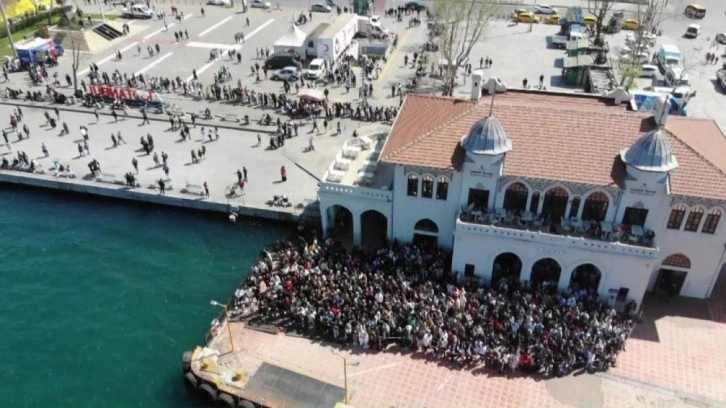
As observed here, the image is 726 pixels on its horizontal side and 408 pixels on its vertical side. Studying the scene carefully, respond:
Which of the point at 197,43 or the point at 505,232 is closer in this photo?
the point at 505,232

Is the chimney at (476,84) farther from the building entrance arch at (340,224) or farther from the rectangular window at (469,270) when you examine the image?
the building entrance arch at (340,224)

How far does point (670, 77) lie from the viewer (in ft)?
204

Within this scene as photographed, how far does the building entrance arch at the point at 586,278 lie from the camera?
35.3 meters

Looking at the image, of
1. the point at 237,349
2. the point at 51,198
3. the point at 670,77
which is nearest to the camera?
the point at 237,349

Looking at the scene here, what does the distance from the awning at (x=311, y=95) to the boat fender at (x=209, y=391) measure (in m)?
32.4

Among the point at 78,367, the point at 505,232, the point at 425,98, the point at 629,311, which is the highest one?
the point at 425,98

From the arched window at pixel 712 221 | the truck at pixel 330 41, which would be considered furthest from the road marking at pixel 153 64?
the arched window at pixel 712 221

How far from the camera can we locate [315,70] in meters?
63.8

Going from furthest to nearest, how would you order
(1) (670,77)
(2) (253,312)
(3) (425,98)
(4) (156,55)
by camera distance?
(4) (156,55), (1) (670,77), (3) (425,98), (2) (253,312)

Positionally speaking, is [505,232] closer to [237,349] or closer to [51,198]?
[237,349]

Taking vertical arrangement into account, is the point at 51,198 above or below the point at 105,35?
below

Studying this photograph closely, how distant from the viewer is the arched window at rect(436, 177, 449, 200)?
35844mm

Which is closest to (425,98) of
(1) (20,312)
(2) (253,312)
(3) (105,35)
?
(2) (253,312)

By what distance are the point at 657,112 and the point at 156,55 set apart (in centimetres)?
5648
